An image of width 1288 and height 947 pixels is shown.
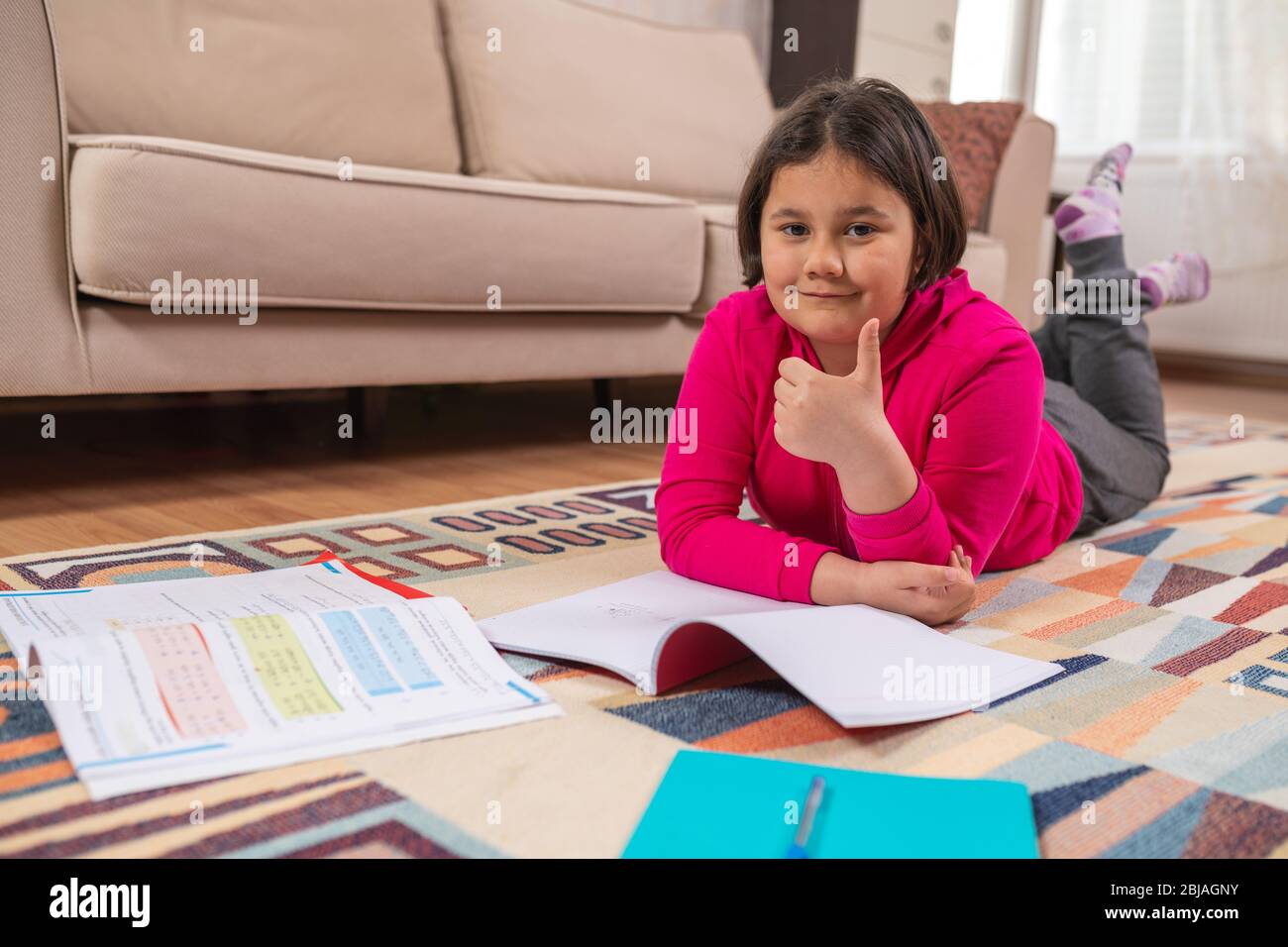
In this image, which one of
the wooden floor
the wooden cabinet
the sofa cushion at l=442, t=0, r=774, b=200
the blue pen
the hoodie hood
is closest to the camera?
the blue pen

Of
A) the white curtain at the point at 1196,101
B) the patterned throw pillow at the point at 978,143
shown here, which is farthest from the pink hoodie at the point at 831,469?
the white curtain at the point at 1196,101

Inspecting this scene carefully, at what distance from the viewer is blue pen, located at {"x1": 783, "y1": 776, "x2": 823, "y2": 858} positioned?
62 cm

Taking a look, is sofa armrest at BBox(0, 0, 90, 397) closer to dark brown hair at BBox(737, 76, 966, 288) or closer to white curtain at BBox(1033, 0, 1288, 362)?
dark brown hair at BBox(737, 76, 966, 288)

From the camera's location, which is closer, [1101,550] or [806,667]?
[806,667]

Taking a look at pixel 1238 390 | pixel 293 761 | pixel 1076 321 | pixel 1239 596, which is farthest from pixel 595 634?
pixel 1238 390

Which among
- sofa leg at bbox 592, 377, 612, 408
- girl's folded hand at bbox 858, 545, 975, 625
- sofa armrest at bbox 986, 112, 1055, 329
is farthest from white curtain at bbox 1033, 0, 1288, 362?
girl's folded hand at bbox 858, 545, 975, 625

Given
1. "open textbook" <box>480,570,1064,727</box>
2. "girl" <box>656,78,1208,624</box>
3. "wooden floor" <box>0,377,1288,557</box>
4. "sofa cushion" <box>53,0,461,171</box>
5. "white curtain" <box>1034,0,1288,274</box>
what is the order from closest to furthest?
"open textbook" <box>480,570,1064,727</box> → "girl" <box>656,78,1208,624</box> → "wooden floor" <box>0,377,1288,557</box> → "sofa cushion" <box>53,0,461,171</box> → "white curtain" <box>1034,0,1288,274</box>

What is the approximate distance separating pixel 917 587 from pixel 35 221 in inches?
43.9

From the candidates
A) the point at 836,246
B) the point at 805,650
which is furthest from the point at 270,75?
the point at 805,650

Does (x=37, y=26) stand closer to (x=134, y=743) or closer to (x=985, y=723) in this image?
(x=134, y=743)

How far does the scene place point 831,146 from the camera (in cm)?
100

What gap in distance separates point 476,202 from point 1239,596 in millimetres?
1151

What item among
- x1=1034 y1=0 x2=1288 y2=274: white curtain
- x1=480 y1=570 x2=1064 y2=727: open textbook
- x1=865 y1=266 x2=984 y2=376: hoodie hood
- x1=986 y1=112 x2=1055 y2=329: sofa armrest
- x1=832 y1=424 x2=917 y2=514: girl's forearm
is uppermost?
x1=1034 y1=0 x2=1288 y2=274: white curtain

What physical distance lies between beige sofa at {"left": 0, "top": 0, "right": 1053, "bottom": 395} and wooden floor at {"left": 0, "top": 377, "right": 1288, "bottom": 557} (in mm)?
155
